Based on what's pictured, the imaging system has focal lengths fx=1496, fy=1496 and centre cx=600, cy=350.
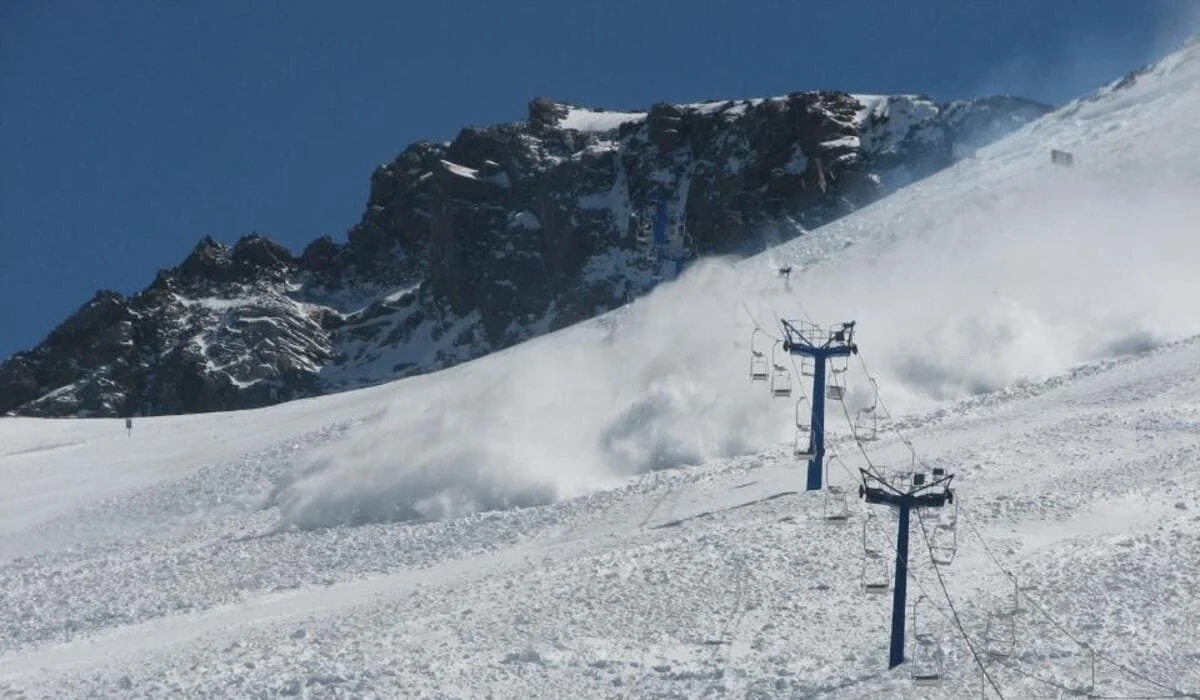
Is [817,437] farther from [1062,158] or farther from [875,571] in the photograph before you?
[1062,158]

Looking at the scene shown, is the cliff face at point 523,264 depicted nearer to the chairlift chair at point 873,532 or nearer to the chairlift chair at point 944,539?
the chairlift chair at point 873,532

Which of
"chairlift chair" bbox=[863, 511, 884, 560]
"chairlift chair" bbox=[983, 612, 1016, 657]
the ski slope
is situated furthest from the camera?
"chairlift chair" bbox=[863, 511, 884, 560]

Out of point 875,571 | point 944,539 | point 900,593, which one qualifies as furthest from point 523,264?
point 900,593

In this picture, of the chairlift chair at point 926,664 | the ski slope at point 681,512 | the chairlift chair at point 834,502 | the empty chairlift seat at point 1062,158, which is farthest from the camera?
the empty chairlift seat at point 1062,158

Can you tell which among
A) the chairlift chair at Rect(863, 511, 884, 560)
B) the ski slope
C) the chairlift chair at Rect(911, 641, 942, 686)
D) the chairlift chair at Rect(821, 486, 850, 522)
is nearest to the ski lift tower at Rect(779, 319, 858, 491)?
the ski slope

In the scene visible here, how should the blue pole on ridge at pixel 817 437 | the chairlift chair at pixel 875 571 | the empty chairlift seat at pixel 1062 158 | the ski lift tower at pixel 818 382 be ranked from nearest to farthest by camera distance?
the chairlift chair at pixel 875 571
the blue pole on ridge at pixel 817 437
the ski lift tower at pixel 818 382
the empty chairlift seat at pixel 1062 158

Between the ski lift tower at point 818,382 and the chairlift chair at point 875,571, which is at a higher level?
the ski lift tower at point 818,382

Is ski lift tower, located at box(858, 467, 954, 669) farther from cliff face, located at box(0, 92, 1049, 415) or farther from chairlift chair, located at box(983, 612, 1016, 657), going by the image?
cliff face, located at box(0, 92, 1049, 415)

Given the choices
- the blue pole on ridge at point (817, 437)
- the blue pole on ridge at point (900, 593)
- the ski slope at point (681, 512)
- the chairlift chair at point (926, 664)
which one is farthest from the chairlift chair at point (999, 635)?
the blue pole on ridge at point (817, 437)

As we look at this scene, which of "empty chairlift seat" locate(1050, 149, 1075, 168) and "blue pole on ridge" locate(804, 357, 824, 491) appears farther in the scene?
"empty chairlift seat" locate(1050, 149, 1075, 168)

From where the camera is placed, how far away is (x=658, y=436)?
143 feet

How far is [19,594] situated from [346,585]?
9170 mm

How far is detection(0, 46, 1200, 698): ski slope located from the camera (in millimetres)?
25328

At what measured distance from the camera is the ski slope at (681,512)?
25.3m
